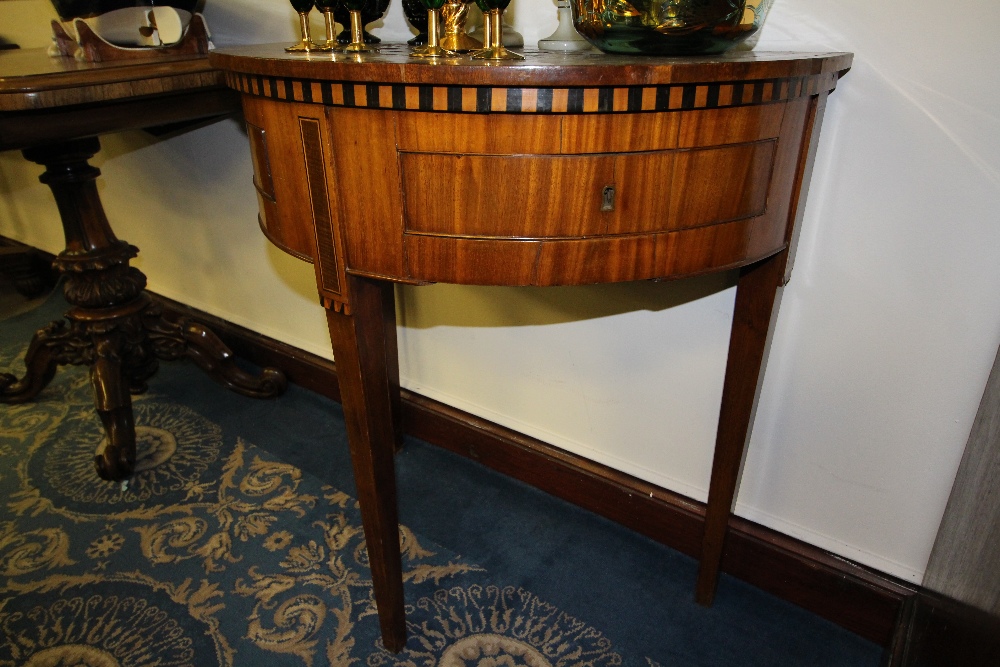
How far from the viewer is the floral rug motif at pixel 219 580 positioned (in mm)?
935

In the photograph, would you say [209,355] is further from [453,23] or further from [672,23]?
[672,23]

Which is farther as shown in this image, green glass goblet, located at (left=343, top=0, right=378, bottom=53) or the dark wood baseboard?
green glass goblet, located at (left=343, top=0, right=378, bottom=53)

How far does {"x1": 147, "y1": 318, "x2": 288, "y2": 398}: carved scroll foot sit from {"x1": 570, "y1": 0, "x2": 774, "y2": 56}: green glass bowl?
3.82ft

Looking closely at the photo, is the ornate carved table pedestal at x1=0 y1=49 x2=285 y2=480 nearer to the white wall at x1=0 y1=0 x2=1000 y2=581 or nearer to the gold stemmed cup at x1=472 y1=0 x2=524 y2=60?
the white wall at x1=0 y1=0 x2=1000 y2=581

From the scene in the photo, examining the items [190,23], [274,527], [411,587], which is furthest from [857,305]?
[190,23]

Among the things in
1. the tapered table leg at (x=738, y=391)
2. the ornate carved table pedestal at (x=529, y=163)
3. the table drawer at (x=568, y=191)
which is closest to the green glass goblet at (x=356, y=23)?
the ornate carved table pedestal at (x=529, y=163)

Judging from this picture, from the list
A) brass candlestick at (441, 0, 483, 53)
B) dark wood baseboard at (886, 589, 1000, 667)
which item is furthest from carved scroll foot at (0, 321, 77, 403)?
dark wood baseboard at (886, 589, 1000, 667)

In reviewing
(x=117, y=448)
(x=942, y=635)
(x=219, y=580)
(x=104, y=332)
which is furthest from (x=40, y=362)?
(x=942, y=635)

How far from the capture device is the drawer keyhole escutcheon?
57cm

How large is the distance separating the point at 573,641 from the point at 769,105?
0.74m

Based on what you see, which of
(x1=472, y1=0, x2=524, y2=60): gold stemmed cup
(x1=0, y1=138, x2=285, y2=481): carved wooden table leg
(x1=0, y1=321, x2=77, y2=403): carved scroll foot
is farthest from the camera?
(x1=0, y1=321, x2=77, y2=403): carved scroll foot

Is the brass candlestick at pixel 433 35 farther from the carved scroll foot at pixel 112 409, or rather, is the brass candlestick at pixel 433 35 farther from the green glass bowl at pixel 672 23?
the carved scroll foot at pixel 112 409

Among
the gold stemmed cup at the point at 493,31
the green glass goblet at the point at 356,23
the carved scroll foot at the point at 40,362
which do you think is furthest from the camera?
the carved scroll foot at the point at 40,362

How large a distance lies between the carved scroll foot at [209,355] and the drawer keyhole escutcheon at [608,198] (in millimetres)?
1173
